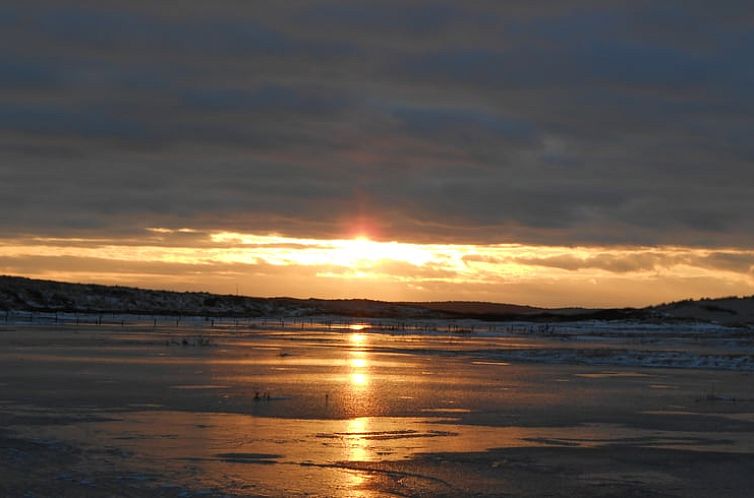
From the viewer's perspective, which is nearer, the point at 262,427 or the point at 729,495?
the point at 729,495

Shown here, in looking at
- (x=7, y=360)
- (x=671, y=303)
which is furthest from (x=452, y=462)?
(x=671, y=303)

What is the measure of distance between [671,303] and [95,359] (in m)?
119

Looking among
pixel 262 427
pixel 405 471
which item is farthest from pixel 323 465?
pixel 262 427

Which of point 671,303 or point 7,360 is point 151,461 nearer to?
point 7,360

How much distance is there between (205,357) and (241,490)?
87.0ft

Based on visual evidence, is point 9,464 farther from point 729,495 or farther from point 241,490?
point 729,495

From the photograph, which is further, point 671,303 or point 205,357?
point 671,303

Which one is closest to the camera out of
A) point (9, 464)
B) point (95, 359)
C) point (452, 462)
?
point (9, 464)

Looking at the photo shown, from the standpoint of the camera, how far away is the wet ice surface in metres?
13.7

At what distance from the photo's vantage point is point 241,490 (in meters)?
12.9

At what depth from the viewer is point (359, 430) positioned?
1842 cm

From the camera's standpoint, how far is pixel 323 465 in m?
14.6

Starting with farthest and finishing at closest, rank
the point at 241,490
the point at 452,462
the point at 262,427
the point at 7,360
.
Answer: the point at 7,360 < the point at 262,427 < the point at 452,462 < the point at 241,490

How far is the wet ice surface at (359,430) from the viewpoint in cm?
1366
